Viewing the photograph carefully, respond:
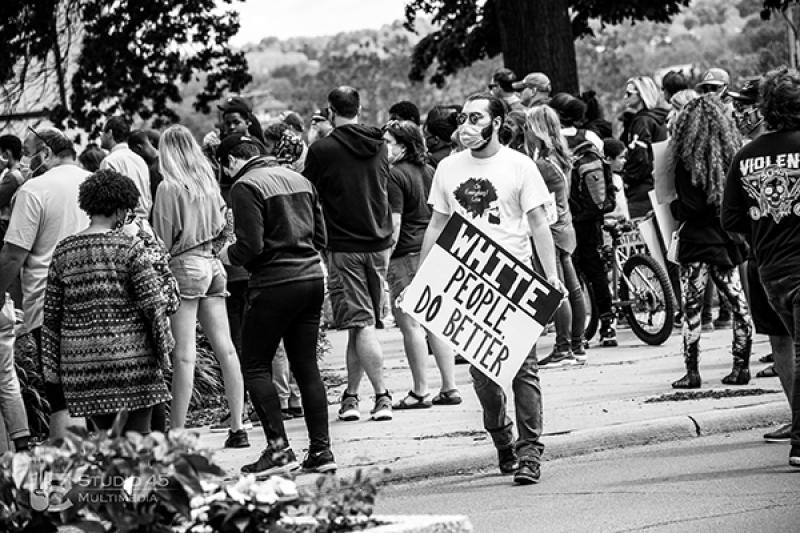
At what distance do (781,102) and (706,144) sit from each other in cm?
274

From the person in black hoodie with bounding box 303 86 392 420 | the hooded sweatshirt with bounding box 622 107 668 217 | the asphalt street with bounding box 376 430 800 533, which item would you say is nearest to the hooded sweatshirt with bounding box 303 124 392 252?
the person in black hoodie with bounding box 303 86 392 420

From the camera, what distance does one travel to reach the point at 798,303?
839 centimetres

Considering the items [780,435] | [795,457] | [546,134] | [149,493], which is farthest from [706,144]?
[149,493]

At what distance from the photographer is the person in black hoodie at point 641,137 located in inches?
587

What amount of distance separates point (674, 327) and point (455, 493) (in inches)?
271

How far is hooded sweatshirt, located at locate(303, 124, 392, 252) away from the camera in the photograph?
427 inches

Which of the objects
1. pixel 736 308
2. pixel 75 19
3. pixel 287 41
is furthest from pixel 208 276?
pixel 287 41

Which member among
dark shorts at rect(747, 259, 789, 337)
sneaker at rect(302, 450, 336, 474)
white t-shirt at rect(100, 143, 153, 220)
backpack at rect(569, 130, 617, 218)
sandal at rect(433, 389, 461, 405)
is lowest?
sandal at rect(433, 389, 461, 405)

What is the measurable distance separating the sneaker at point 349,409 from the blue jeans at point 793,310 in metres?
3.66

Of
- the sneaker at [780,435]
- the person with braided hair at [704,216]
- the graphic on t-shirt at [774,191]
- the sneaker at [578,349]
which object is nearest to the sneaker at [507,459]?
the sneaker at [780,435]

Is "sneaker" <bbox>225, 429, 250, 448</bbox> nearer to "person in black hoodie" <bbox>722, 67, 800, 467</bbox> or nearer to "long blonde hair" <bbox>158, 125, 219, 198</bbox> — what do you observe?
"long blonde hair" <bbox>158, 125, 219, 198</bbox>

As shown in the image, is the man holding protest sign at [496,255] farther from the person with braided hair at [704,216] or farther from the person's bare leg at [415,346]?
the person with braided hair at [704,216]

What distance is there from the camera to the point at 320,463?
9.28 metres

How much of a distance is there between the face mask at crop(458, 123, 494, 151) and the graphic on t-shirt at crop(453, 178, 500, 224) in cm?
20
